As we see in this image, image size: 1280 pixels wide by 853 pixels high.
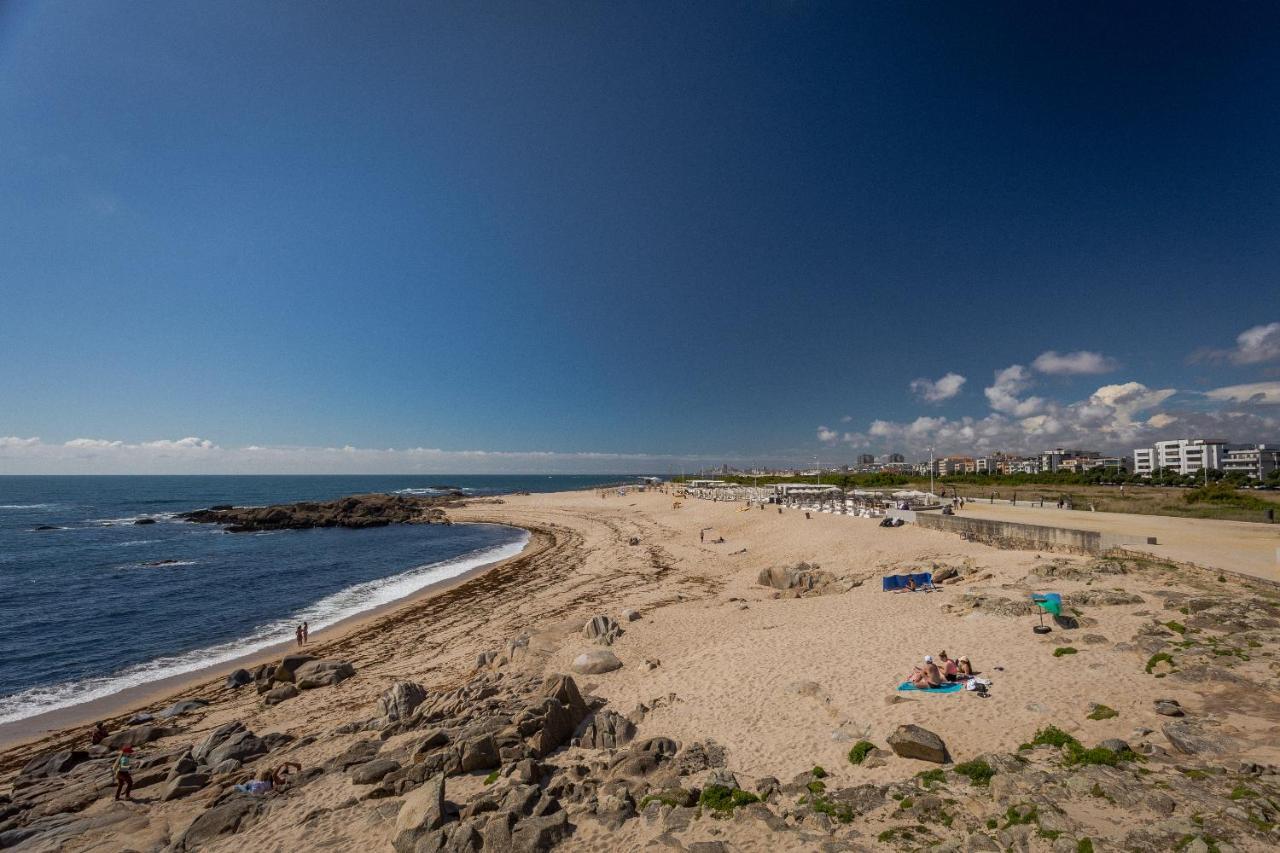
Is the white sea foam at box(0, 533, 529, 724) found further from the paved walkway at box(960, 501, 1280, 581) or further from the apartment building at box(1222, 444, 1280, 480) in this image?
the apartment building at box(1222, 444, 1280, 480)

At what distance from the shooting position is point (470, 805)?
7.70m

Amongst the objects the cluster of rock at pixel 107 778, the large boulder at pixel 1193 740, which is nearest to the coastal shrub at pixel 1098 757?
the large boulder at pixel 1193 740

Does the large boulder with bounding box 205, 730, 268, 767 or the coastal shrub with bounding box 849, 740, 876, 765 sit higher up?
the coastal shrub with bounding box 849, 740, 876, 765

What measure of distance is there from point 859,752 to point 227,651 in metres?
21.6

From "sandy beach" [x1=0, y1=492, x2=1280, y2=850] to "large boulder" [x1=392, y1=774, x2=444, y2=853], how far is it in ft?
0.17

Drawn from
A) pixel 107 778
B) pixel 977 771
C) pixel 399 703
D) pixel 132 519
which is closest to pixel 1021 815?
pixel 977 771

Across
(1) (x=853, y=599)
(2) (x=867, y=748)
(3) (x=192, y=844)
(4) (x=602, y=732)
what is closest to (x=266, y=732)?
(3) (x=192, y=844)

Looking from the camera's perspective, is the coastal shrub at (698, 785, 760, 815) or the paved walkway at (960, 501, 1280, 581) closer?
the coastal shrub at (698, 785, 760, 815)

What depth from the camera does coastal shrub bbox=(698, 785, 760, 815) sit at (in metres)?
7.41

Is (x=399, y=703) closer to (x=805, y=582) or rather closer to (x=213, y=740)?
(x=213, y=740)

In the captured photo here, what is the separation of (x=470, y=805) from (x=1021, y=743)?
9042 millimetres

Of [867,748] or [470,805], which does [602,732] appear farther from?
[867,748]

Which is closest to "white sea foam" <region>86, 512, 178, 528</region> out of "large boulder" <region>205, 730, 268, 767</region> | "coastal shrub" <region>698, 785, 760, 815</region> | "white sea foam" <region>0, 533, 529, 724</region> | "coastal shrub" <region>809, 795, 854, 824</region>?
"white sea foam" <region>0, 533, 529, 724</region>

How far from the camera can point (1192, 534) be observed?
22.5m
